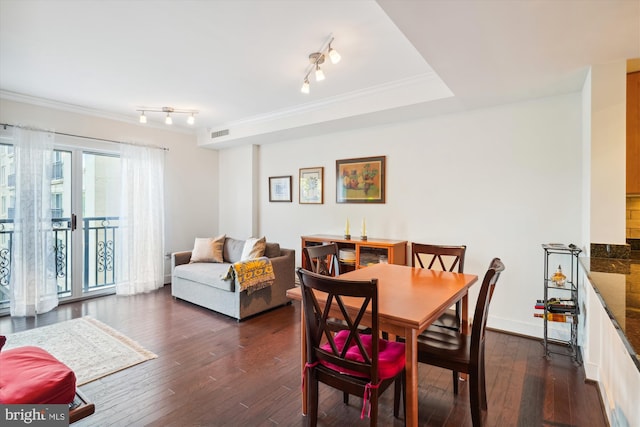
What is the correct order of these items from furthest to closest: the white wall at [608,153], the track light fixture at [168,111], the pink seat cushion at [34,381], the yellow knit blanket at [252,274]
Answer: the track light fixture at [168,111]
the yellow knit blanket at [252,274]
the white wall at [608,153]
the pink seat cushion at [34,381]

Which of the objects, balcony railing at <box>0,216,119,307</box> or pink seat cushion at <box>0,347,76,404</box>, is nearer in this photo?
pink seat cushion at <box>0,347,76,404</box>

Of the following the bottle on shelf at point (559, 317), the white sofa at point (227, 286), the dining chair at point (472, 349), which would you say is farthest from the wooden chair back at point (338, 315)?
the bottle on shelf at point (559, 317)

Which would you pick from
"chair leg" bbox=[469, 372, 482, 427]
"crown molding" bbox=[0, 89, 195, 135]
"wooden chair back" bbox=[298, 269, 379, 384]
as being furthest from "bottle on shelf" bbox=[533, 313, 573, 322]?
"crown molding" bbox=[0, 89, 195, 135]

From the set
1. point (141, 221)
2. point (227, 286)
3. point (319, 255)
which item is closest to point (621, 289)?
point (319, 255)

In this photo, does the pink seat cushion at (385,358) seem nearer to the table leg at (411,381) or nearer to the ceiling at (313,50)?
the table leg at (411,381)

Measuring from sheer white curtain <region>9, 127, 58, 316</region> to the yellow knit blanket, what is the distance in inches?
90.2

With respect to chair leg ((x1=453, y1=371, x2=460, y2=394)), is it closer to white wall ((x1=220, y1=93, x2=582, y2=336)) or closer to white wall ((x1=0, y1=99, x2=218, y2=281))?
white wall ((x1=220, y1=93, x2=582, y2=336))

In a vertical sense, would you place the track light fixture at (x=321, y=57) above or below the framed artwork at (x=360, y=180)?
above

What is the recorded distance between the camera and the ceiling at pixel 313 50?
1856mm

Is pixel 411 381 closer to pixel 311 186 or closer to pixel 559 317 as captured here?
pixel 559 317

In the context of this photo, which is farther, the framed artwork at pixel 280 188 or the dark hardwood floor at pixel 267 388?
the framed artwork at pixel 280 188

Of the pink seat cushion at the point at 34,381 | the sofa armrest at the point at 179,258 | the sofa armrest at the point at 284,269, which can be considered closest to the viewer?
the pink seat cushion at the point at 34,381

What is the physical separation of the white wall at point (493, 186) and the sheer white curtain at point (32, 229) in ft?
12.4

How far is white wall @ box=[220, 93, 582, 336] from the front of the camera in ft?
9.73
